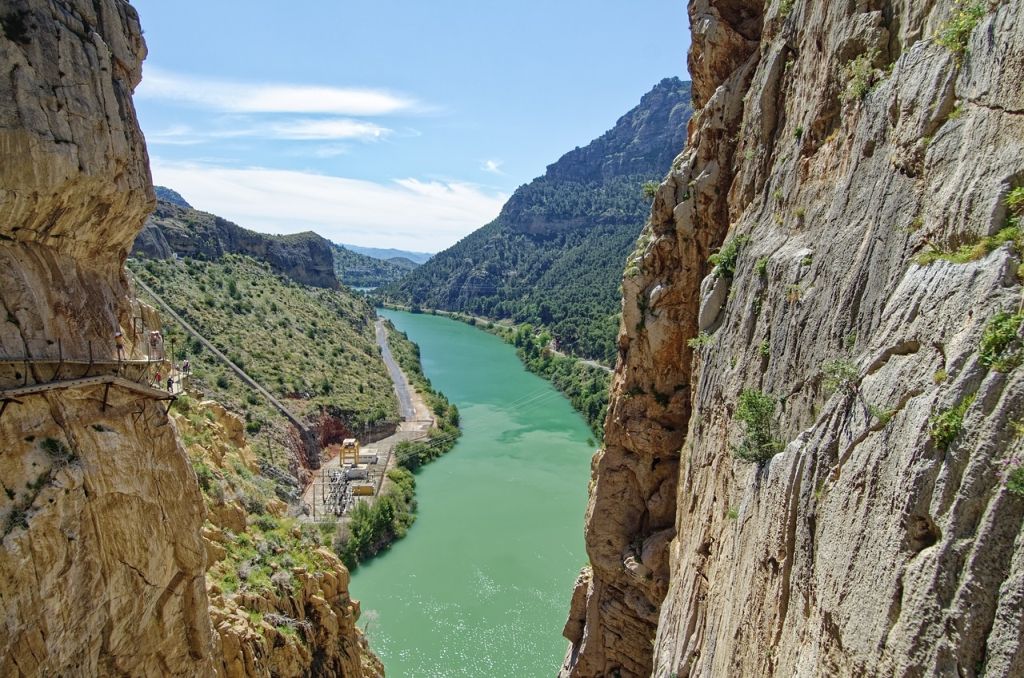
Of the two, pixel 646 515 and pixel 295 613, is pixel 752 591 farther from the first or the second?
pixel 295 613

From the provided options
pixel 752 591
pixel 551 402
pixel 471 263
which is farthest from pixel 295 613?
pixel 471 263

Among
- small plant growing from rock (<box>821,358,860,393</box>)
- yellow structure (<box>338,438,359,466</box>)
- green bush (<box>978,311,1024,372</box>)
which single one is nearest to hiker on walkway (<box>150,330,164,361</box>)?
small plant growing from rock (<box>821,358,860,393</box>)

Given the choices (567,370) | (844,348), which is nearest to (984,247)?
(844,348)

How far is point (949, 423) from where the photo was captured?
4.99 meters

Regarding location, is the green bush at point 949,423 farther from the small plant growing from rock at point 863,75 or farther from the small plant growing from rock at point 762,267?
the small plant growing from rock at point 863,75

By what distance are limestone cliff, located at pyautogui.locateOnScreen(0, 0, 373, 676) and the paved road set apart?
4171 centimetres

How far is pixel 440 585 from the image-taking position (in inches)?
1131

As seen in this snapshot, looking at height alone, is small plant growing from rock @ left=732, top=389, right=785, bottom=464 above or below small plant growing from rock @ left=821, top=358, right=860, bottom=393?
below

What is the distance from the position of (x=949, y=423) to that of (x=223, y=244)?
71847 mm

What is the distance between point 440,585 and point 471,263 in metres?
126

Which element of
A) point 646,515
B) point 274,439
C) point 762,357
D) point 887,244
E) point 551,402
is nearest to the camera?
point 887,244

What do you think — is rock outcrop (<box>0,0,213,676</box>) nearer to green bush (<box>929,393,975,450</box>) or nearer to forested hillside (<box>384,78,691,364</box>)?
green bush (<box>929,393,975,450</box>)

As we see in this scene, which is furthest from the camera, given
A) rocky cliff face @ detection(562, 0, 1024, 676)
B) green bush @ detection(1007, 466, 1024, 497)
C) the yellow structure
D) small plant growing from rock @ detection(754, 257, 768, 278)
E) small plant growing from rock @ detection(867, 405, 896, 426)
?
the yellow structure

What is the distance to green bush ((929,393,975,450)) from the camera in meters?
4.94
